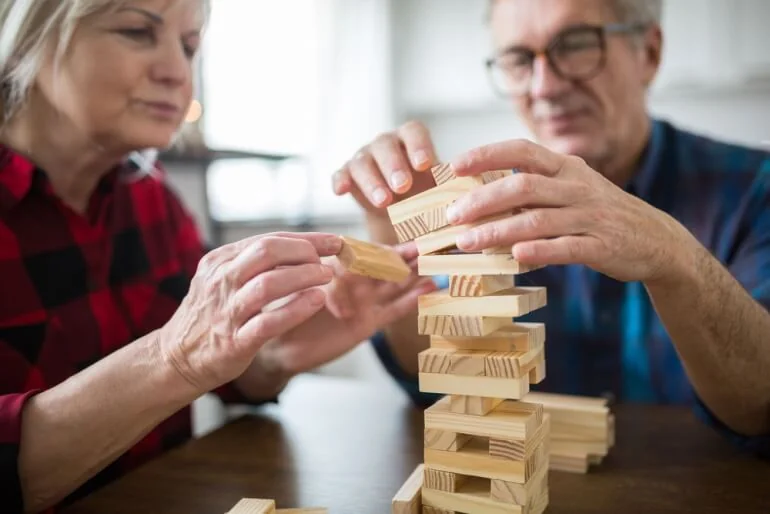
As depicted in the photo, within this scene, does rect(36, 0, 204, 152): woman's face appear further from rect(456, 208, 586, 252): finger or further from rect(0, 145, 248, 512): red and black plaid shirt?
rect(456, 208, 586, 252): finger

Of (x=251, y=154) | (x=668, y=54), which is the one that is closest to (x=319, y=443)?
(x=251, y=154)

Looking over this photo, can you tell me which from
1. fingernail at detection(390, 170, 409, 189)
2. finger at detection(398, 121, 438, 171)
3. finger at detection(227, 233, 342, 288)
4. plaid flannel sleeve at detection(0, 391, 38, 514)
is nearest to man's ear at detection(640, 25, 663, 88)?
finger at detection(398, 121, 438, 171)

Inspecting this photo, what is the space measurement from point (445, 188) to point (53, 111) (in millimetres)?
991

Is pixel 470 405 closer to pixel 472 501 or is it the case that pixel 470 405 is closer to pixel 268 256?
pixel 472 501

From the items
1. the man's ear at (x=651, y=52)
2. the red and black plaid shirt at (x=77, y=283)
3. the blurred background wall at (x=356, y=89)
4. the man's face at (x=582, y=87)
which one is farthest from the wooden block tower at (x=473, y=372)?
the blurred background wall at (x=356, y=89)

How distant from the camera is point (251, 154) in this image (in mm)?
3295

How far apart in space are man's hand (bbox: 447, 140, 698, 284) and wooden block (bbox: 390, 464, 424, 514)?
0.41m

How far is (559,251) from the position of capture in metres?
0.93

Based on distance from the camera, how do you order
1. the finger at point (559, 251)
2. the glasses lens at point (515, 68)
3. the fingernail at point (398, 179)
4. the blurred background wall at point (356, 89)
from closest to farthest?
the finger at point (559, 251) < the fingernail at point (398, 179) < the glasses lens at point (515, 68) < the blurred background wall at point (356, 89)

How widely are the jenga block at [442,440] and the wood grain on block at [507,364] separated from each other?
0.12 meters

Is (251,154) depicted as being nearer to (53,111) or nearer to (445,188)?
(53,111)

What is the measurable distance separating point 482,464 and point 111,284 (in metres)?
1.08

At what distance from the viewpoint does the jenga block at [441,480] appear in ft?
3.27

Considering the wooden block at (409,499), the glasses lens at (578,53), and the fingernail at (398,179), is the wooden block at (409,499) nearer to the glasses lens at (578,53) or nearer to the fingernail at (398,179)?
the fingernail at (398,179)
